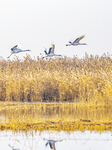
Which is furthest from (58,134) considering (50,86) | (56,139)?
(50,86)

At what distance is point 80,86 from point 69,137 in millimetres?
10428

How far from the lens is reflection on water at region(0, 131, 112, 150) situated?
8.43 metres

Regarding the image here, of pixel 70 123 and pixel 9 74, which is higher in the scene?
pixel 9 74

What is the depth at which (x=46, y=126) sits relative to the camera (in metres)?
11.3

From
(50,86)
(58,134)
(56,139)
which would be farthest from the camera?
(50,86)

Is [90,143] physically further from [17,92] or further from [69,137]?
[17,92]

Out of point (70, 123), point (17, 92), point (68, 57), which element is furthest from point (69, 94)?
point (68, 57)

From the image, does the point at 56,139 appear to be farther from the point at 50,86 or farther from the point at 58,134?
the point at 50,86

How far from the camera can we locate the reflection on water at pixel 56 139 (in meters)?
8.43

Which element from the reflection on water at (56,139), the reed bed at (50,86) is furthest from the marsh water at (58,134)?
the reed bed at (50,86)

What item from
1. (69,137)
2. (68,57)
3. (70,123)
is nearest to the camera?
(69,137)

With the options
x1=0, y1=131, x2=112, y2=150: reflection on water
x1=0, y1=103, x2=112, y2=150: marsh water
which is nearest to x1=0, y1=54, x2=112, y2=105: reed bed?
x1=0, y1=103, x2=112, y2=150: marsh water

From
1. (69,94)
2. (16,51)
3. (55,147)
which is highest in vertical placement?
(16,51)

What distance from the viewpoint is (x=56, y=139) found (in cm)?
926
